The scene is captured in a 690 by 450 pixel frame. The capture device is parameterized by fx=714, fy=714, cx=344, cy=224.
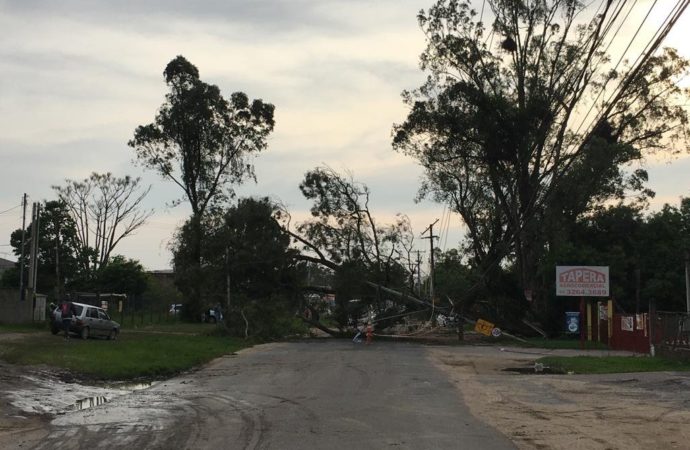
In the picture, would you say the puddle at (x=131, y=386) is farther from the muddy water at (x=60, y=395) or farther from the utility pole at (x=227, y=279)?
the utility pole at (x=227, y=279)

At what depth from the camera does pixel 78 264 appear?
72.2 m

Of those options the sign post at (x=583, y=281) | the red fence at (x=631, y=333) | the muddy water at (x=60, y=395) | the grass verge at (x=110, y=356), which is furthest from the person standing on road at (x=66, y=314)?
the red fence at (x=631, y=333)

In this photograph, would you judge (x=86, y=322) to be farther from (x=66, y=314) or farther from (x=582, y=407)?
(x=582, y=407)

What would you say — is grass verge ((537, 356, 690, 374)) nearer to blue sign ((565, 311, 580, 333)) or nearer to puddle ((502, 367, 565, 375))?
puddle ((502, 367, 565, 375))

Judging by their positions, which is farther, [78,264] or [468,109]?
[78,264]

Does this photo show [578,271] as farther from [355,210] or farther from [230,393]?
[230,393]

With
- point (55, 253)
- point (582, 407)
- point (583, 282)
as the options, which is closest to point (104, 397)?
point (582, 407)

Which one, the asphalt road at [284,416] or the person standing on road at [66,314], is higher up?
the person standing on road at [66,314]

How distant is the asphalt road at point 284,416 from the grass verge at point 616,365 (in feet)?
15.8

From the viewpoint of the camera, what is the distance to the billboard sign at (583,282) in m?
38.5

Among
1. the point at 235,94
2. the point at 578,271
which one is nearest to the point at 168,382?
the point at 578,271

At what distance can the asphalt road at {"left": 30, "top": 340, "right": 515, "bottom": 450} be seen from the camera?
384 inches

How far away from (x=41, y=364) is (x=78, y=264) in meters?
55.7

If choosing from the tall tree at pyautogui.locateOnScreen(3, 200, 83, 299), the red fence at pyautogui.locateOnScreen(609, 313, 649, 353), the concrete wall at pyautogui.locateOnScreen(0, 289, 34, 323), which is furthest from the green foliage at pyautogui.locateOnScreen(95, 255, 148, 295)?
the red fence at pyautogui.locateOnScreen(609, 313, 649, 353)
